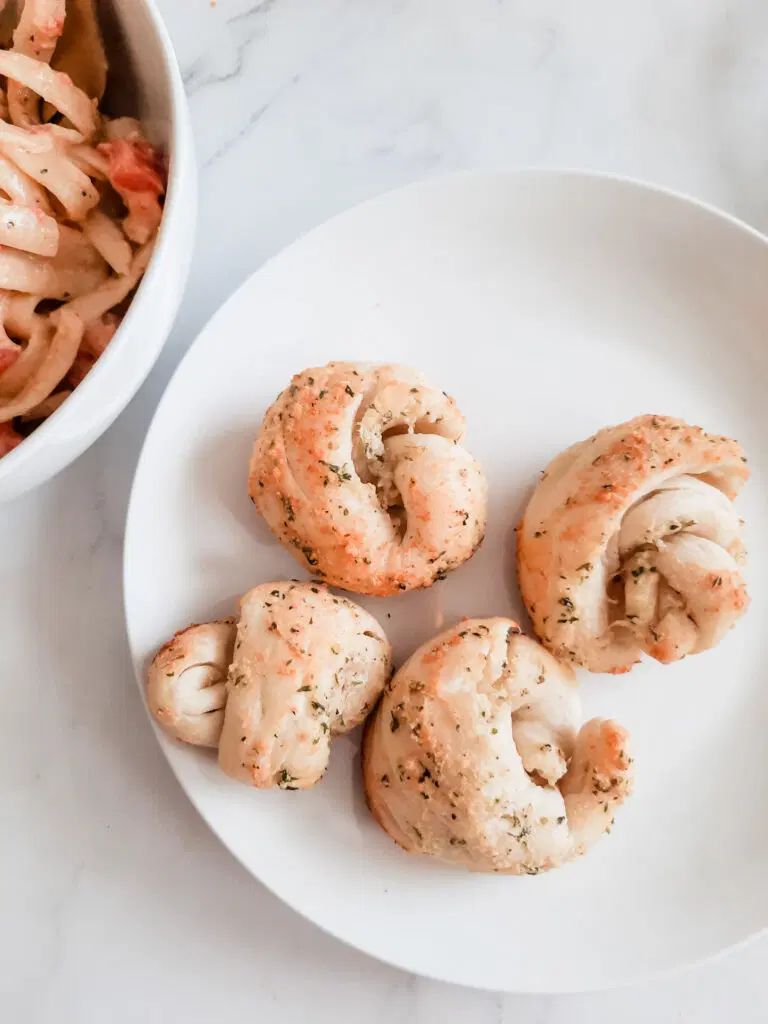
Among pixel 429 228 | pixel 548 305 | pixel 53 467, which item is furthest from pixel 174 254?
pixel 548 305

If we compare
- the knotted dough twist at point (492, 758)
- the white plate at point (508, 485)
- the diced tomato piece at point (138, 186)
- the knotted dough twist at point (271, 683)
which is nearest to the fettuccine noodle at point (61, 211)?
the diced tomato piece at point (138, 186)

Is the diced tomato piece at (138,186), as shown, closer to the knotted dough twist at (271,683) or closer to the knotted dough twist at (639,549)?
the knotted dough twist at (271,683)

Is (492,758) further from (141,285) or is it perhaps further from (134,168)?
(134,168)

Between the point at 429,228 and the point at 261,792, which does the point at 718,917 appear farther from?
the point at 429,228

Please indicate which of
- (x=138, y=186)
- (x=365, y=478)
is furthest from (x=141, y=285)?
(x=365, y=478)

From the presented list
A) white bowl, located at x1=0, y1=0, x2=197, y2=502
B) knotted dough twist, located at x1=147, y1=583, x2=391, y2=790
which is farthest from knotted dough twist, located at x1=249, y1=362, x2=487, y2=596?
white bowl, located at x1=0, y1=0, x2=197, y2=502

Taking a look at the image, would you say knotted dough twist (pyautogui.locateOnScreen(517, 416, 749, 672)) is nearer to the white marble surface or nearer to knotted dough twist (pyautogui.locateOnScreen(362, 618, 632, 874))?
knotted dough twist (pyautogui.locateOnScreen(362, 618, 632, 874))
